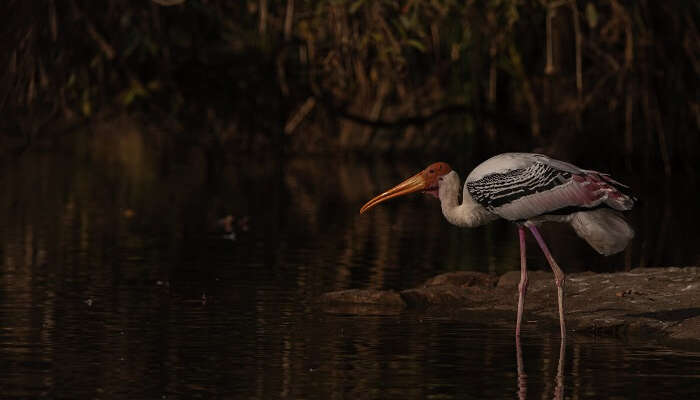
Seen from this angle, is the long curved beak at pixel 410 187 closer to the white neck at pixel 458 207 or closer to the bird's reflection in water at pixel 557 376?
the white neck at pixel 458 207

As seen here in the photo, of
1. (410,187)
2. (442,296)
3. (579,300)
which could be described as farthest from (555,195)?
(442,296)

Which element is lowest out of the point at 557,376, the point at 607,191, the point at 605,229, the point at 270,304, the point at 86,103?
the point at 557,376

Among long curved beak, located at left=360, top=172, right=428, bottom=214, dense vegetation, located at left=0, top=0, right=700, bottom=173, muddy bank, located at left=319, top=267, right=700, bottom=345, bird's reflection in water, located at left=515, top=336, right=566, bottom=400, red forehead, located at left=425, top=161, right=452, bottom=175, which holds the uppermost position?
dense vegetation, located at left=0, top=0, right=700, bottom=173

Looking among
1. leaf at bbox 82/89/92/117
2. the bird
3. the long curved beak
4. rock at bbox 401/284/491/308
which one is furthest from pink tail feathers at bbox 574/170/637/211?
leaf at bbox 82/89/92/117

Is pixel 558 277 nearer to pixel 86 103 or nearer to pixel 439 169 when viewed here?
pixel 439 169

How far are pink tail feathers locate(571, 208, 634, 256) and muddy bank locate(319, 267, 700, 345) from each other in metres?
0.51

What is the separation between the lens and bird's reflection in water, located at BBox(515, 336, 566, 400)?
10.4 meters

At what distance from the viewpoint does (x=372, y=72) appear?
86.3 feet

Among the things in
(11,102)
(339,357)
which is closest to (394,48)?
(11,102)

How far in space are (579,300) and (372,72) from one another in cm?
1226

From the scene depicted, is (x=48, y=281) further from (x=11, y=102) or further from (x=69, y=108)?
(x=69, y=108)

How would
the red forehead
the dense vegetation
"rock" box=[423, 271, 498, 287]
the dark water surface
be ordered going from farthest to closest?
the dense vegetation
"rock" box=[423, 271, 498, 287]
the red forehead
the dark water surface

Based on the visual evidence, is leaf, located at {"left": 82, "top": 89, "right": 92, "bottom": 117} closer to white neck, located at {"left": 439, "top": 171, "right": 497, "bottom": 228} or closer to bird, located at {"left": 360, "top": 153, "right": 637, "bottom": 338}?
white neck, located at {"left": 439, "top": 171, "right": 497, "bottom": 228}

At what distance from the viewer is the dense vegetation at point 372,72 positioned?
68.5 feet
